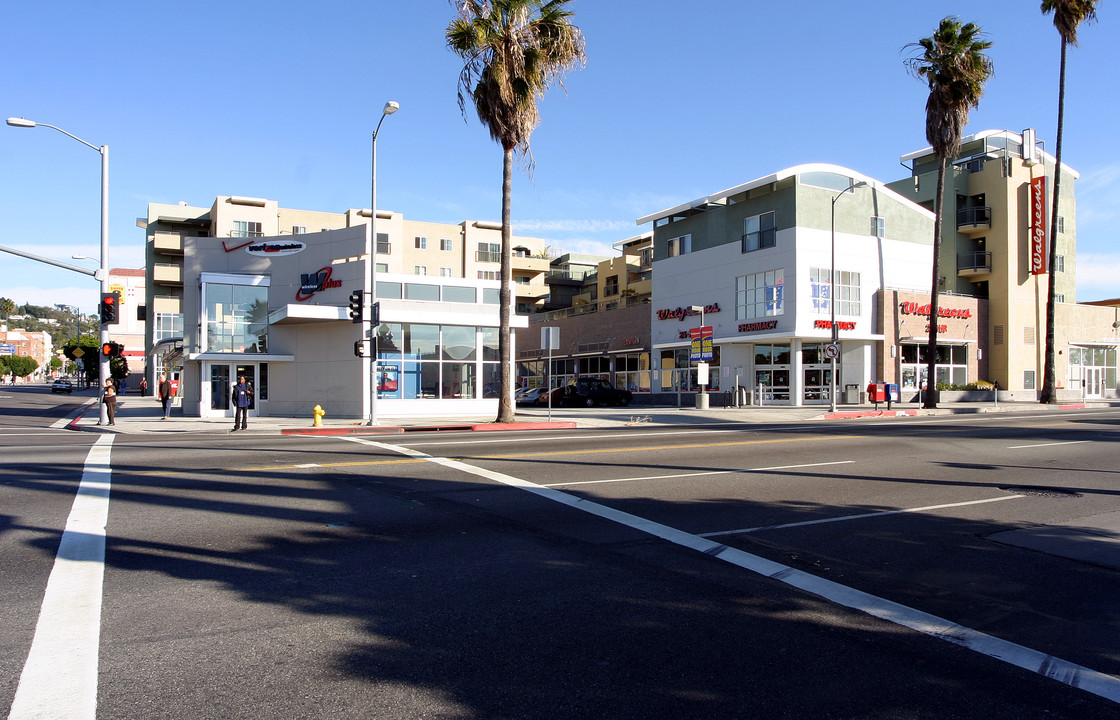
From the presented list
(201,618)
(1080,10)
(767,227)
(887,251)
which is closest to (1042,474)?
(201,618)

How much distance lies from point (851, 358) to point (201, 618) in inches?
1629

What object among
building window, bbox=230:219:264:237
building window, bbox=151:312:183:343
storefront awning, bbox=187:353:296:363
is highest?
building window, bbox=230:219:264:237

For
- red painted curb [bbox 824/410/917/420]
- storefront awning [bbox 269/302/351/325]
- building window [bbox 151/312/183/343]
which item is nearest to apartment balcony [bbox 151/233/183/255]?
building window [bbox 151/312/183/343]

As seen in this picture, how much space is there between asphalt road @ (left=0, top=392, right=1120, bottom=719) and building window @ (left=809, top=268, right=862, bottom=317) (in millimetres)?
28646

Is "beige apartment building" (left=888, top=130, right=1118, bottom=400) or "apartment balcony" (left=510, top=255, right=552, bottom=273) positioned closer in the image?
"beige apartment building" (left=888, top=130, right=1118, bottom=400)

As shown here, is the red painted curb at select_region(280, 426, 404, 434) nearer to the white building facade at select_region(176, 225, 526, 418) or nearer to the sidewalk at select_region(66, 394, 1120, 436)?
the sidewalk at select_region(66, 394, 1120, 436)

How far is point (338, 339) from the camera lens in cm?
2928

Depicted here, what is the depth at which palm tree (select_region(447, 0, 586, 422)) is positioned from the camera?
2322 cm

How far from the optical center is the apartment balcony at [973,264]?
4697cm

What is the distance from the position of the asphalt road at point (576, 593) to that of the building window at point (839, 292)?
1128 inches

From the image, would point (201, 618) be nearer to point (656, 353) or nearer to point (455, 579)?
point (455, 579)

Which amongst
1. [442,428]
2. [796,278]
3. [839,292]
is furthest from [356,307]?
[839,292]

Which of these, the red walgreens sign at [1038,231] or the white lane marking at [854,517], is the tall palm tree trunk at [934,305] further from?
the white lane marking at [854,517]

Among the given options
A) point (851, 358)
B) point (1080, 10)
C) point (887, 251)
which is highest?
point (1080, 10)
